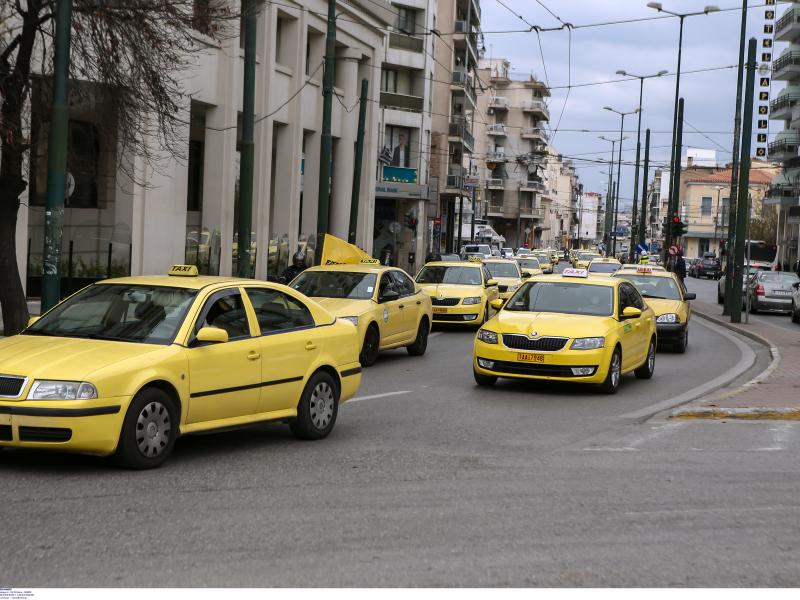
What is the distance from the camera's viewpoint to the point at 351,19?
138ft

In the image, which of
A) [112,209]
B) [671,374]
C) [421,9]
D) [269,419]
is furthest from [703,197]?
[269,419]

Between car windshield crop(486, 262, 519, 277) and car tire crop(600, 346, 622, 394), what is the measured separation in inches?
684

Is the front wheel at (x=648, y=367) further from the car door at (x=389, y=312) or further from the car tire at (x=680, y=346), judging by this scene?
the car tire at (x=680, y=346)

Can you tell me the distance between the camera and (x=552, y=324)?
14727 mm

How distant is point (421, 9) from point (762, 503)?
60.8 metres

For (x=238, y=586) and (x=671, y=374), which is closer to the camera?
(x=238, y=586)

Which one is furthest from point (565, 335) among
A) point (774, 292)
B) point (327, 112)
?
point (774, 292)

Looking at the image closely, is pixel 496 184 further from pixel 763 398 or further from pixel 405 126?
pixel 763 398

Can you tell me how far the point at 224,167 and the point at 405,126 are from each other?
3372cm

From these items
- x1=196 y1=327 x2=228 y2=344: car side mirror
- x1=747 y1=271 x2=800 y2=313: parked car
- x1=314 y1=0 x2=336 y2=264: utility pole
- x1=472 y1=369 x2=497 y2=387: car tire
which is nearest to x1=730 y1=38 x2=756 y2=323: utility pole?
x1=747 y1=271 x2=800 y2=313: parked car

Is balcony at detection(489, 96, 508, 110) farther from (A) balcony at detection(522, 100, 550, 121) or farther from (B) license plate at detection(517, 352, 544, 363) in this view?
(B) license plate at detection(517, 352, 544, 363)

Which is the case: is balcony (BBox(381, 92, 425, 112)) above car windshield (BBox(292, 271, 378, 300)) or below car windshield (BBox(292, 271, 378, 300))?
above

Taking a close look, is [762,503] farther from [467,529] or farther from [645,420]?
[645,420]

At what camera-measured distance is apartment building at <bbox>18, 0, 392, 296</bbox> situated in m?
28.5
